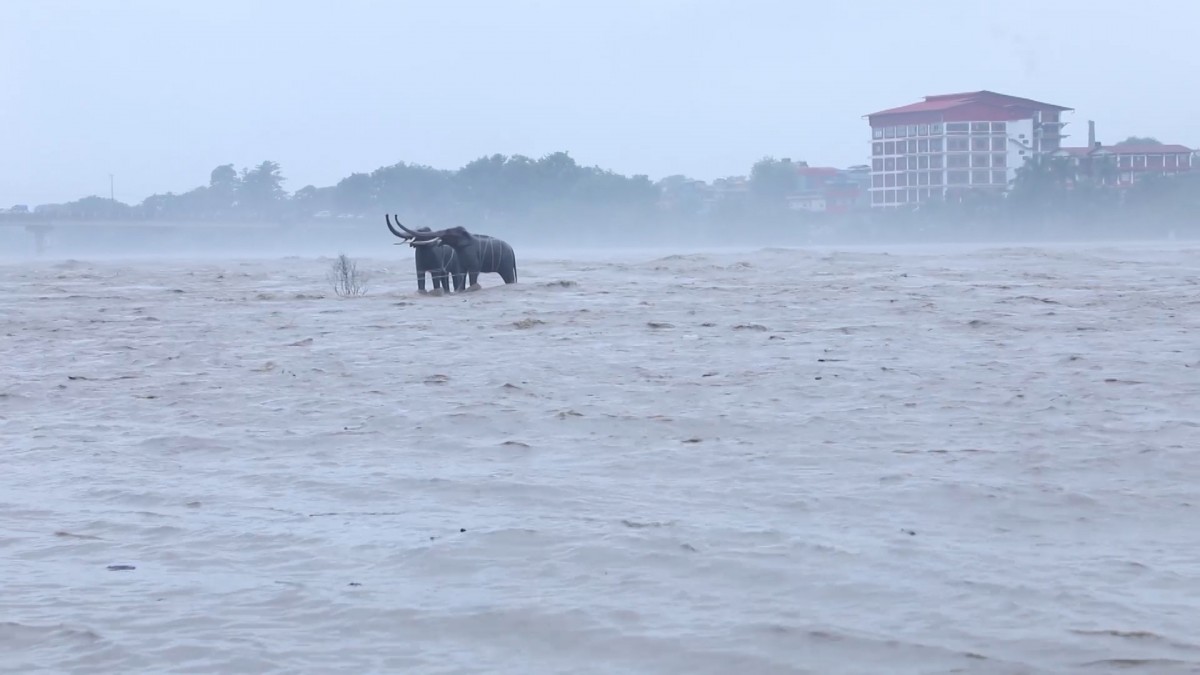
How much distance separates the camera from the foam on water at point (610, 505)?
14.8 feet

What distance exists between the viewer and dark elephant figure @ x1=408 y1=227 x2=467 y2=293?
65.0 ft

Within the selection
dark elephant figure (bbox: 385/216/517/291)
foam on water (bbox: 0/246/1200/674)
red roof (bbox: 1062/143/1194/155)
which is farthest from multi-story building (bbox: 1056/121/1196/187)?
foam on water (bbox: 0/246/1200/674)

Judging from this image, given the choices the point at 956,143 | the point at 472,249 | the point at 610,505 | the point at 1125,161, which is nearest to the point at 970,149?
the point at 956,143

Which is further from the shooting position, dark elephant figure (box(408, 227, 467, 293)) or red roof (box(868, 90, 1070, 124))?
red roof (box(868, 90, 1070, 124))

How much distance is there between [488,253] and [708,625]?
16.5m

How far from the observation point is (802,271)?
29.7 meters

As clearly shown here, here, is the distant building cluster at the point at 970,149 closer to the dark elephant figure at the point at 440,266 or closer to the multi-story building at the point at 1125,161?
the multi-story building at the point at 1125,161

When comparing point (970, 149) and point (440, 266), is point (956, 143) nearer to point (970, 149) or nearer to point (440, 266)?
point (970, 149)

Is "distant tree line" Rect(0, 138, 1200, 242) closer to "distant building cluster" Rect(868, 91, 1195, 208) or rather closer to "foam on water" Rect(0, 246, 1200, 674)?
"distant building cluster" Rect(868, 91, 1195, 208)

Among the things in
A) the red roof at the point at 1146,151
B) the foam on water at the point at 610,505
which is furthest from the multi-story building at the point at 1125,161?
the foam on water at the point at 610,505

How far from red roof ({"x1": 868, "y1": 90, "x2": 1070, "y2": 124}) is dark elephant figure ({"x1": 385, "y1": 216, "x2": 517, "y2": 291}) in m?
62.4

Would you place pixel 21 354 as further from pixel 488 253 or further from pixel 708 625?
pixel 708 625

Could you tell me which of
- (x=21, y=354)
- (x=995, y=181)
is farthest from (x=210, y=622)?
(x=995, y=181)

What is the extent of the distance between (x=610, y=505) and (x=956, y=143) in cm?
7689
